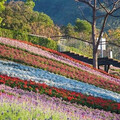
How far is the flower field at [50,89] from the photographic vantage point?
7.36 meters

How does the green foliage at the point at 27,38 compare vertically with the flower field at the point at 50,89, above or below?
above

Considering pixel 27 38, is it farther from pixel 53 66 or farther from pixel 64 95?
pixel 64 95

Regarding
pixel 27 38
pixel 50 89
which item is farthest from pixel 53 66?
pixel 27 38

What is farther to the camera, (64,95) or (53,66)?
(53,66)

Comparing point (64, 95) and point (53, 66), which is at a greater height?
point (53, 66)

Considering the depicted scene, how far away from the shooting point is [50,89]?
1427cm

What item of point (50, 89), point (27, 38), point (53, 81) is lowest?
point (53, 81)

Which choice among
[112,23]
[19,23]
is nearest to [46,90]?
[19,23]

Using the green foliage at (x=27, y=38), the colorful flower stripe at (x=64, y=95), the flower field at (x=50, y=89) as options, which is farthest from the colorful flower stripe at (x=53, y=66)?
the green foliage at (x=27, y=38)

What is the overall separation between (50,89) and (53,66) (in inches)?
421

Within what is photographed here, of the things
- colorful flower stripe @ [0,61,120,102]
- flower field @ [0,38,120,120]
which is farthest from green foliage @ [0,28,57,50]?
colorful flower stripe @ [0,61,120,102]

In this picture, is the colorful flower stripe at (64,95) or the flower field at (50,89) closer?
the flower field at (50,89)

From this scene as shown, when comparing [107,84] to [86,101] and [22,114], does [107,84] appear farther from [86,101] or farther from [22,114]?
[22,114]

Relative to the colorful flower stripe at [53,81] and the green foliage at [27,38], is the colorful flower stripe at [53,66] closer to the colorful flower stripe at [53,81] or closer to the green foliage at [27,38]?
the colorful flower stripe at [53,81]
